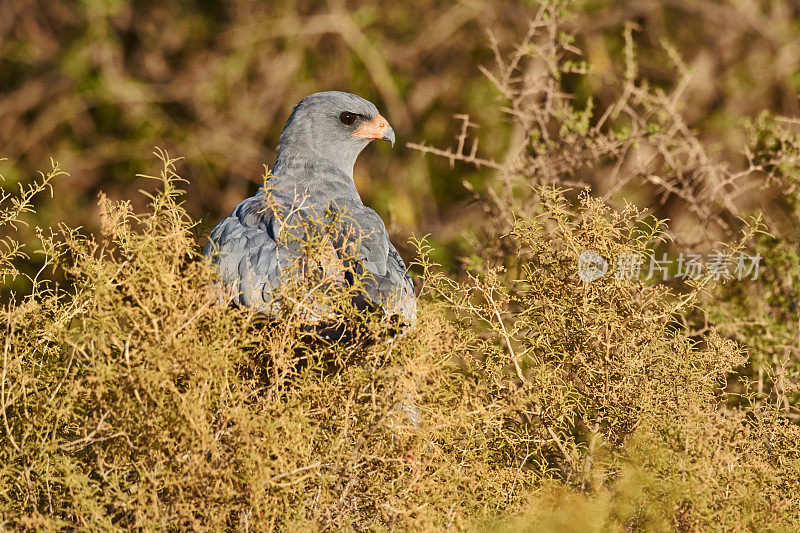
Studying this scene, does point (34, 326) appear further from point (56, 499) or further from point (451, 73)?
point (451, 73)

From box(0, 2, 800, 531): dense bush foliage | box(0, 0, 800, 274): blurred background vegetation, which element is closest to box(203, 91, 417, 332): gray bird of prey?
box(0, 2, 800, 531): dense bush foliage

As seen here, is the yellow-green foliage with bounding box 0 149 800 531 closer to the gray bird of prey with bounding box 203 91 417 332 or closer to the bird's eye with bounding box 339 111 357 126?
the gray bird of prey with bounding box 203 91 417 332

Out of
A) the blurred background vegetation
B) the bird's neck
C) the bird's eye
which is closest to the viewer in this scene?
the bird's neck

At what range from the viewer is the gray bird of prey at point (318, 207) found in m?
2.36

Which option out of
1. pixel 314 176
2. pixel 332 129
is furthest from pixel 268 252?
pixel 332 129

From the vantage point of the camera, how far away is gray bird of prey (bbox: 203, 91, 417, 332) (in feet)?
7.75

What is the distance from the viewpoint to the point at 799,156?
10.6ft

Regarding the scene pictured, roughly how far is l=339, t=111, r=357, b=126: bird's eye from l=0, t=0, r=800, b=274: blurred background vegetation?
119 inches

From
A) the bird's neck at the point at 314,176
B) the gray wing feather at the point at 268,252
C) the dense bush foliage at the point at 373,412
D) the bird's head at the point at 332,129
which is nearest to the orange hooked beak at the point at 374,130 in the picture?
the bird's head at the point at 332,129

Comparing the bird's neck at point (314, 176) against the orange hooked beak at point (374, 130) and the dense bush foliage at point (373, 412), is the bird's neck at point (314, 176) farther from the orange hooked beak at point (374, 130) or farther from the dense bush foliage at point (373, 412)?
the dense bush foliage at point (373, 412)

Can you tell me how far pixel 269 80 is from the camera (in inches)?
350

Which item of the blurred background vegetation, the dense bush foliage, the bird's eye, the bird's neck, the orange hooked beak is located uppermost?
the dense bush foliage

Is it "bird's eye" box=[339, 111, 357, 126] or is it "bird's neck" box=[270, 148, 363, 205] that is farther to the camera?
"bird's eye" box=[339, 111, 357, 126]

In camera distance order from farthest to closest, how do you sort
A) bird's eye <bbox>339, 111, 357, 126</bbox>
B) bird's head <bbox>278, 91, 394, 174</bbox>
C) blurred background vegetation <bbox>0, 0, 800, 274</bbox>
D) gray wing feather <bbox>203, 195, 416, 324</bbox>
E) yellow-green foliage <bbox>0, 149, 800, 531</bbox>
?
1. blurred background vegetation <bbox>0, 0, 800, 274</bbox>
2. bird's eye <bbox>339, 111, 357, 126</bbox>
3. bird's head <bbox>278, 91, 394, 174</bbox>
4. gray wing feather <bbox>203, 195, 416, 324</bbox>
5. yellow-green foliage <bbox>0, 149, 800, 531</bbox>
